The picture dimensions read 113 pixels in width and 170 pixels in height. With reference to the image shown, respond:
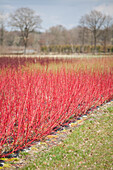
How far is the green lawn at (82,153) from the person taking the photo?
3195 millimetres

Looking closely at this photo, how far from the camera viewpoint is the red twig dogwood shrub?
338cm

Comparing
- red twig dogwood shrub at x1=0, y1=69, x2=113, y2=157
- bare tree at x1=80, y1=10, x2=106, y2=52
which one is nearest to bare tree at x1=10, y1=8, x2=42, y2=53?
bare tree at x1=80, y1=10, x2=106, y2=52

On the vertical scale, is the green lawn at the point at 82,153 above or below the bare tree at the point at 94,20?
below

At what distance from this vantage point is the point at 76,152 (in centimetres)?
356

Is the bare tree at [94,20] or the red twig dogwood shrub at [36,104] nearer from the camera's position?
the red twig dogwood shrub at [36,104]

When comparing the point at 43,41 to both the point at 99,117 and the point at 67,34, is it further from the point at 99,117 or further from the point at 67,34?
the point at 99,117

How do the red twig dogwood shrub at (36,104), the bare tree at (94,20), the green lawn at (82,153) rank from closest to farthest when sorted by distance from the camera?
the green lawn at (82,153)
the red twig dogwood shrub at (36,104)
the bare tree at (94,20)

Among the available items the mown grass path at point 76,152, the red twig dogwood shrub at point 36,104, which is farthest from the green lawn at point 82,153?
the red twig dogwood shrub at point 36,104

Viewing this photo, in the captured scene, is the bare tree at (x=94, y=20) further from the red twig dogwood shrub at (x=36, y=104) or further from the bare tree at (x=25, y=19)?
the red twig dogwood shrub at (x=36, y=104)

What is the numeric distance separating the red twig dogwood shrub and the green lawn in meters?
0.38

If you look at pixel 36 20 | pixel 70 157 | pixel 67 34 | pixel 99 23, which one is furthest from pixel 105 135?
pixel 67 34

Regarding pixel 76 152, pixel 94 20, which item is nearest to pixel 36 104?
pixel 76 152

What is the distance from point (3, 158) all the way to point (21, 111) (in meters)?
0.77

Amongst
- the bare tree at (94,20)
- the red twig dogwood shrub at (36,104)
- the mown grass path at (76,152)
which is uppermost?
the bare tree at (94,20)
